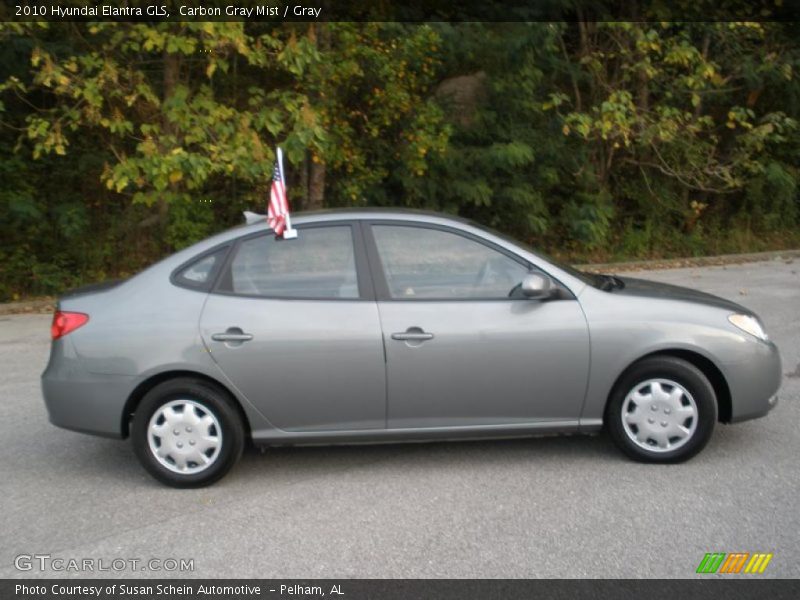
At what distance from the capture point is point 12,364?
28.6ft

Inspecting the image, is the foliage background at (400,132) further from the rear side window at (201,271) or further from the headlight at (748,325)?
the headlight at (748,325)

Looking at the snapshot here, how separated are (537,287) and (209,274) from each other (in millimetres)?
1934

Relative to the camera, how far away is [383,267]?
213 inches

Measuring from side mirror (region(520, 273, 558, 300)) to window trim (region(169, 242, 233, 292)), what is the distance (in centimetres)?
178

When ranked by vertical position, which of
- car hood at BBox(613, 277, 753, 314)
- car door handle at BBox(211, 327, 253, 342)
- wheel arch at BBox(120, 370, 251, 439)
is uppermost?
car hood at BBox(613, 277, 753, 314)

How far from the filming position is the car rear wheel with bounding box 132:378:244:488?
5227 millimetres

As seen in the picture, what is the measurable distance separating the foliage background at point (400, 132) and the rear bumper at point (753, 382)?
612 centimetres

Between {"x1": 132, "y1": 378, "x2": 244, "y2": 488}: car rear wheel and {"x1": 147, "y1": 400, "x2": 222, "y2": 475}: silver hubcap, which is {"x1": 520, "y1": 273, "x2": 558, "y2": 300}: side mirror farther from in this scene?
{"x1": 147, "y1": 400, "x2": 222, "y2": 475}: silver hubcap

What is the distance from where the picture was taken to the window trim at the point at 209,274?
536 cm

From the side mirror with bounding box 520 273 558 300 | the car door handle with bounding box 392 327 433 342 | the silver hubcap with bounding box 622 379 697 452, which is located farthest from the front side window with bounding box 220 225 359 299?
the silver hubcap with bounding box 622 379 697 452

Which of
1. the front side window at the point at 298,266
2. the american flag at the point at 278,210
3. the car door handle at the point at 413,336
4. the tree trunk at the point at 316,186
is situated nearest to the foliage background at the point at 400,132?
the tree trunk at the point at 316,186

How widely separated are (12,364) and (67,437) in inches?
109

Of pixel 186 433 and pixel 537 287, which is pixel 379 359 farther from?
pixel 186 433

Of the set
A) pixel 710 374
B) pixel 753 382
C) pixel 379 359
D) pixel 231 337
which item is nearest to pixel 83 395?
pixel 231 337
